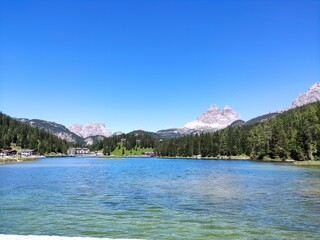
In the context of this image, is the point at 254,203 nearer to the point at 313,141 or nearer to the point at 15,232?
the point at 15,232

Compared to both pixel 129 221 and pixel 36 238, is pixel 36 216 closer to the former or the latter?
pixel 129 221

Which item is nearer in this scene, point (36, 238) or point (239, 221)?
point (36, 238)

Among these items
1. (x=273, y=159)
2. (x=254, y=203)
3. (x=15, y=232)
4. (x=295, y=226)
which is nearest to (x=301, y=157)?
(x=273, y=159)

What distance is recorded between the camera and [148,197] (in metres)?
37.1

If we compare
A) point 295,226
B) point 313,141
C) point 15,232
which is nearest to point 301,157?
point 313,141

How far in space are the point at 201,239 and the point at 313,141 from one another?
145m

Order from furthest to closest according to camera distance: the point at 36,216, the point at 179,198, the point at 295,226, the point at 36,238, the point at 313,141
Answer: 1. the point at 313,141
2. the point at 179,198
3. the point at 36,216
4. the point at 295,226
5. the point at 36,238

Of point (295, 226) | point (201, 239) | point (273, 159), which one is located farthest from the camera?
point (273, 159)

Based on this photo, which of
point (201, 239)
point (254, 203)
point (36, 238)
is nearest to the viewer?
point (36, 238)

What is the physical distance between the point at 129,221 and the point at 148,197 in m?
13.3

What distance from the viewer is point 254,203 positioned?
3244 cm

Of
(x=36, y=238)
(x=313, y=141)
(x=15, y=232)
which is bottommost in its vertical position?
(x=15, y=232)

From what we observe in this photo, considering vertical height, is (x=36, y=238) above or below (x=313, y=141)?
below

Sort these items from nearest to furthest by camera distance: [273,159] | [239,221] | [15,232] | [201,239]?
[201,239] → [15,232] → [239,221] → [273,159]
